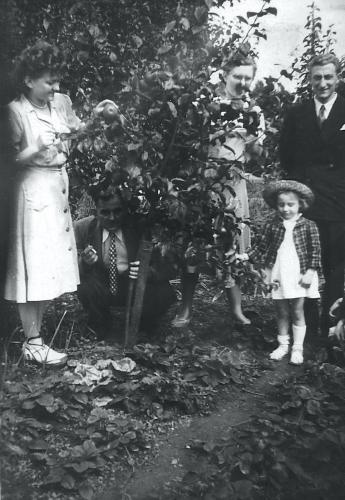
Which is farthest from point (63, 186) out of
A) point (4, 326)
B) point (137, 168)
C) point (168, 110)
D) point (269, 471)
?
point (269, 471)

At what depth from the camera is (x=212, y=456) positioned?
277 centimetres

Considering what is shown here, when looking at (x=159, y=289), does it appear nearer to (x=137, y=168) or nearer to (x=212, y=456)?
(x=137, y=168)

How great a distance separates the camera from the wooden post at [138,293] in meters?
3.51

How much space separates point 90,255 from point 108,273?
0.18m

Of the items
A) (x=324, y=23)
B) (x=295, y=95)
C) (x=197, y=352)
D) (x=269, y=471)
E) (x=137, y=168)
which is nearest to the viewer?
(x=269, y=471)

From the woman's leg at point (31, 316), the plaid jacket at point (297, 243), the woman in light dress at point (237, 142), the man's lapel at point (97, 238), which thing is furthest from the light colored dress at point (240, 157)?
the woman's leg at point (31, 316)

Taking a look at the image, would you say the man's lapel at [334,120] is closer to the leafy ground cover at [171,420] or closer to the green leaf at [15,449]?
the leafy ground cover at [171,420]

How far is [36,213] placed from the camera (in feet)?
10.9

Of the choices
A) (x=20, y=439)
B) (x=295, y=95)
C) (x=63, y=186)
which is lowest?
(x=20, y=439)

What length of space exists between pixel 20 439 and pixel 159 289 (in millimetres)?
1542

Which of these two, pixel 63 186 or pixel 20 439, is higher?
pixel 63 186

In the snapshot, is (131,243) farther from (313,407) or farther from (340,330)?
(313,407)

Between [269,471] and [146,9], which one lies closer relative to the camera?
[269,471]

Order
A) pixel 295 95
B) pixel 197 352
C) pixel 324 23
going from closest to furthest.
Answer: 1. pixel 324 23
2. pixel 197 352
3. pixel 295 95
